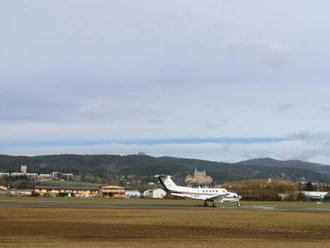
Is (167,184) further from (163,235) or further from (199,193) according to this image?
(163,235)

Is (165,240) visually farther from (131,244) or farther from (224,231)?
(224,231)

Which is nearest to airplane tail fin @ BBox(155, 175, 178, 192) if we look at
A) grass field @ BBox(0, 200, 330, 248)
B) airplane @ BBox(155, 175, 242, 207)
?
airplane @ BBox(155, 175, 242, 207)

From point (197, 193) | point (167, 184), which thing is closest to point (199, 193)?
point (197, 193)

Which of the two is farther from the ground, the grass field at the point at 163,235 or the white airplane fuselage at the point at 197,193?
the white airplane fuselage at the point at 197,193

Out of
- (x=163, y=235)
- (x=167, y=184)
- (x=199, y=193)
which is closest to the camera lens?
(x=163, y=235)

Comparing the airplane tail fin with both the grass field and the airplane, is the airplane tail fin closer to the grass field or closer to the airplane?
the airplane

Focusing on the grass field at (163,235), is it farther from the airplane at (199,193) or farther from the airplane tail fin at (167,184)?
the airplane tail fin at (167,184)

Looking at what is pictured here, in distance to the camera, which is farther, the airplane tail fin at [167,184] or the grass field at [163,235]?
the airplane tail fin at [167,184]

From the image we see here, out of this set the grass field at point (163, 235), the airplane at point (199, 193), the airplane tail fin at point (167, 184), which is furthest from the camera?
the airplane tail fin at point (167, 184)

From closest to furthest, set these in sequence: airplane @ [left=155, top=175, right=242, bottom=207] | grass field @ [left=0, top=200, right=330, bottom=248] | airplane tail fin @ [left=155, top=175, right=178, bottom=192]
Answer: grass field @ [left=0, top=200, right=330, bottom=248] < airplane @ [left=155, top=175, right=242, bottom=207] < airplane tail fin @ [left=155, top=175, right=178, bottom=192]

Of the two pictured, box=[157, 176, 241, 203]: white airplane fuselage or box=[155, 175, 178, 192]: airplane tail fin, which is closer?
box=[157, 176, 241, 203]: white airplane fuselage

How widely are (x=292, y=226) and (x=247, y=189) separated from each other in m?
153

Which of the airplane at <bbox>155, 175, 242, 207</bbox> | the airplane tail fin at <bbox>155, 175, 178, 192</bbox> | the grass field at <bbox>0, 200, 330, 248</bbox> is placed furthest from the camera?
the airplane tail fin at <bbox>155, 175, 178, 192</bbox>

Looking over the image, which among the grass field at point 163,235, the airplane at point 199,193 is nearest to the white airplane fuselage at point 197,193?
the airplane at point 199,193
